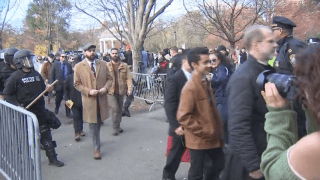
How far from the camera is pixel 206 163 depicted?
12.4ft

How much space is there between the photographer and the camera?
0.12 feet

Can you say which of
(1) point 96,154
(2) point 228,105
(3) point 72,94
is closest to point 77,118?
(3) point 72,94

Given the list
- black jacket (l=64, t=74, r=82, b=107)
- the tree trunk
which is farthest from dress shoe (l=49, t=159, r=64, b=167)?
the tree trunk

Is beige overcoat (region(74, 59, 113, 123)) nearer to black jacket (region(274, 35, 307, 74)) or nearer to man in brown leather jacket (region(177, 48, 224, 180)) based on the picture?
man in brown leather jacket (region(177, 48, 224, 180))

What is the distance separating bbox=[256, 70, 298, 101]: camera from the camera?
4.95ft

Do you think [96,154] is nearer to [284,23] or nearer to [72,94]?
[72,94]

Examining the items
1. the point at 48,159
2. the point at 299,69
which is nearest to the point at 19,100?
the point at 48,159

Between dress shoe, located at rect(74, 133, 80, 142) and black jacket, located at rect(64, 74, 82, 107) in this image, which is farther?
black jacket, located at rect(64, 74, 82, 107)

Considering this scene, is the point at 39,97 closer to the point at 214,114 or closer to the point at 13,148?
the point at 13,148

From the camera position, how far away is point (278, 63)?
4.26 meters

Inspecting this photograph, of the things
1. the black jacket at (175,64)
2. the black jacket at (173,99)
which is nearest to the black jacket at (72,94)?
the black jacket at (175,64)

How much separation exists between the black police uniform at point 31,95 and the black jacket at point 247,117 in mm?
3659

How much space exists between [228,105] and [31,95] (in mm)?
3725

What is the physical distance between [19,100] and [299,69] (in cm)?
476
